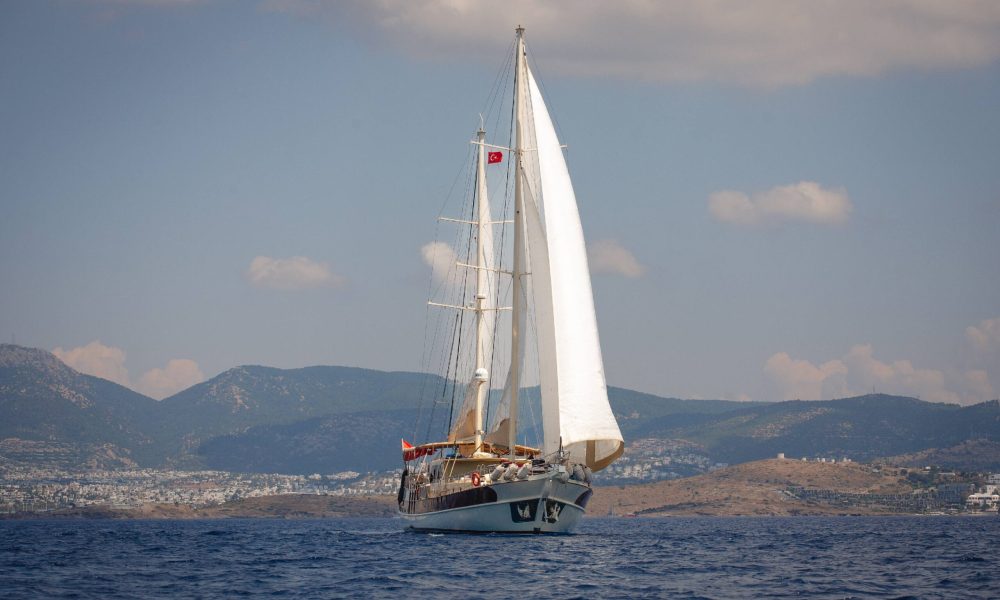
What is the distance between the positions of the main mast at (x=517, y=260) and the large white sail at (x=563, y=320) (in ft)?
10.4

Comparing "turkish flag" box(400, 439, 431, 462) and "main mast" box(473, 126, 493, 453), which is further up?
"main mast" box(473, 126, 493, 453)

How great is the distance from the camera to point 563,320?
85688mm

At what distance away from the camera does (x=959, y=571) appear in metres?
69.5

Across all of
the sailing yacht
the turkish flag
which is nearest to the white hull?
the sailing yacht

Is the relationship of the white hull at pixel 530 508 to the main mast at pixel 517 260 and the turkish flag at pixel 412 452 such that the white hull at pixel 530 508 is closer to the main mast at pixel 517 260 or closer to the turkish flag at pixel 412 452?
the main mast at pixel 517 260

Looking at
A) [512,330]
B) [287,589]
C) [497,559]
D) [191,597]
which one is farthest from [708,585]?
[512,330]

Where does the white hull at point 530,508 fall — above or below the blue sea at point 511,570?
above

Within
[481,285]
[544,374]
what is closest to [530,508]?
[544,374]

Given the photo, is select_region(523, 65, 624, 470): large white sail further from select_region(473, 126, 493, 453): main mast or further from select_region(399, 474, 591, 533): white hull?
select_region(473, 126, 493, 453): main mast

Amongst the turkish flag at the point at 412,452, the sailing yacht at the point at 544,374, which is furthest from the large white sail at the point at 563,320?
the turkish flag at the point at 412,452

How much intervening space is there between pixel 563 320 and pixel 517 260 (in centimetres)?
1031

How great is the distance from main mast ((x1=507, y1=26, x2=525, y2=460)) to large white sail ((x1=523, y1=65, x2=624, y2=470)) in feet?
10.4

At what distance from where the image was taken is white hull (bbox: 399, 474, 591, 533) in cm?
8544

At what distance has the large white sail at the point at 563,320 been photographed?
84.9 metres
